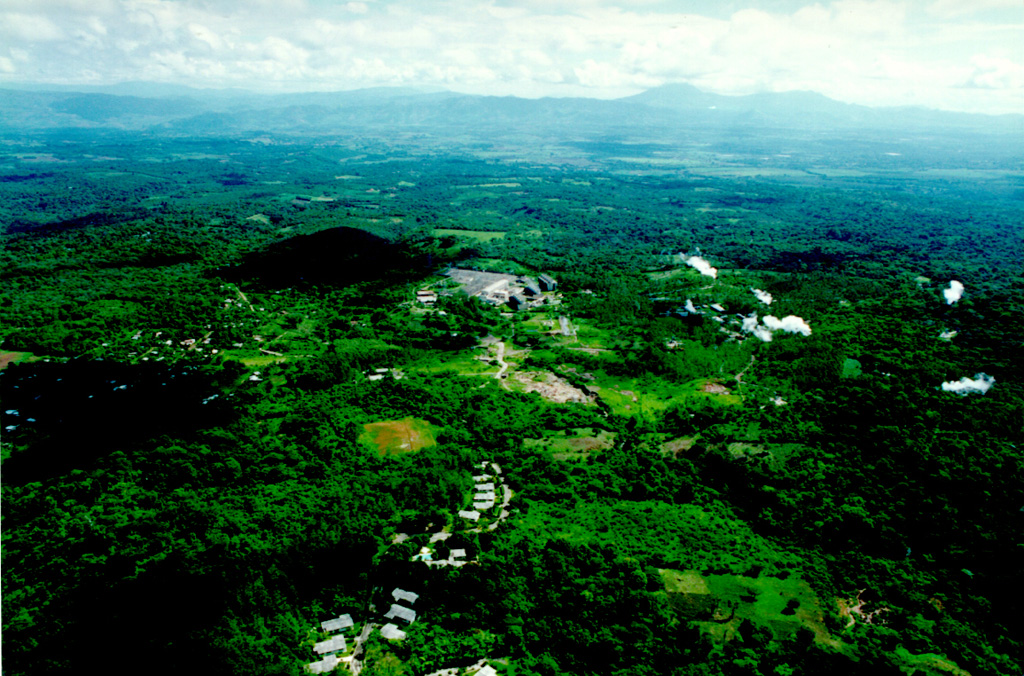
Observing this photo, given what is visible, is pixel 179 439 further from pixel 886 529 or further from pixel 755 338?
pixel 755 338

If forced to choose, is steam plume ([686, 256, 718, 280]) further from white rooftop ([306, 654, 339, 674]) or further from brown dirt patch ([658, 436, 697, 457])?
white rooftop ([306, 654, 339, 674])

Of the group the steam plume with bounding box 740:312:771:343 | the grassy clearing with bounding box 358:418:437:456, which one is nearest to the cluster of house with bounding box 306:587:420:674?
the grassy clearing with bounding box 358:418:437:456

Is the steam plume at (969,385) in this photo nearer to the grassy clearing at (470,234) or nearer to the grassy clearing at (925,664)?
the grassy clearing at (925,664)

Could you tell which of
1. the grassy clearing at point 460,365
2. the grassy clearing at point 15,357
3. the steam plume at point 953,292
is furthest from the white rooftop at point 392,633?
the steam plume at point 953,292

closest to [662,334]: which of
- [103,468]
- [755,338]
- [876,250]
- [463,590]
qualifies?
[755,338]

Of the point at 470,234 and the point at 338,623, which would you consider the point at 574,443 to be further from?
the point at 470,234

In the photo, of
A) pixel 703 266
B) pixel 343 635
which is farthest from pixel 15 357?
pixel 703 266
